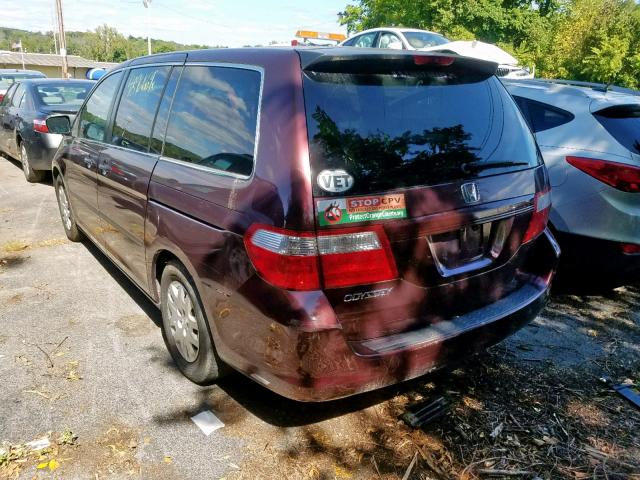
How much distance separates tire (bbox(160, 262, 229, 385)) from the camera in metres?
2.85

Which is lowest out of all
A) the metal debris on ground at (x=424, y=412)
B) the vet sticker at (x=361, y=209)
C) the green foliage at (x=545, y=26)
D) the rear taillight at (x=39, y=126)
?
the metal debris on ground at (x=424, y=412)

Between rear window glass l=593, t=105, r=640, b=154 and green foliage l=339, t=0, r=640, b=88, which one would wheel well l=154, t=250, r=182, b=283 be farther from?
green foliage l=339, t=0, r=640, b=88

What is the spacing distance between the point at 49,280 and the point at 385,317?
3638 mm

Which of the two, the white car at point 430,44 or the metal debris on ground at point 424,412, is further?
the white car at point 430,44

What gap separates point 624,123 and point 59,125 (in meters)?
5.05

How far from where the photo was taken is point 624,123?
4.08 meters

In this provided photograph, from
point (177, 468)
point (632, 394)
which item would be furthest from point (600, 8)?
point (177, 468)

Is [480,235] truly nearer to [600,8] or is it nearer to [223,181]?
[223,181]

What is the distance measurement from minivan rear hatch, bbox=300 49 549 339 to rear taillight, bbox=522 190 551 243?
0.04m

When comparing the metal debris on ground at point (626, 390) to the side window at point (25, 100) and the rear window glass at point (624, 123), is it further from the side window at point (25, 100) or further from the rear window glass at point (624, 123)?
the side window at point (25, 100)

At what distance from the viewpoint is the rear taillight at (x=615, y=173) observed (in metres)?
3.80

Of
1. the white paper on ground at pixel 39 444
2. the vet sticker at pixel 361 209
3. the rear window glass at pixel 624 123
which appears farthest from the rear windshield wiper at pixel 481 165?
the white paper on ground at pixel 39 444

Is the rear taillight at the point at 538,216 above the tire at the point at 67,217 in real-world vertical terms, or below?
above

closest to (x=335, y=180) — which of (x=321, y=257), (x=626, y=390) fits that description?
(x=321, y=257)
